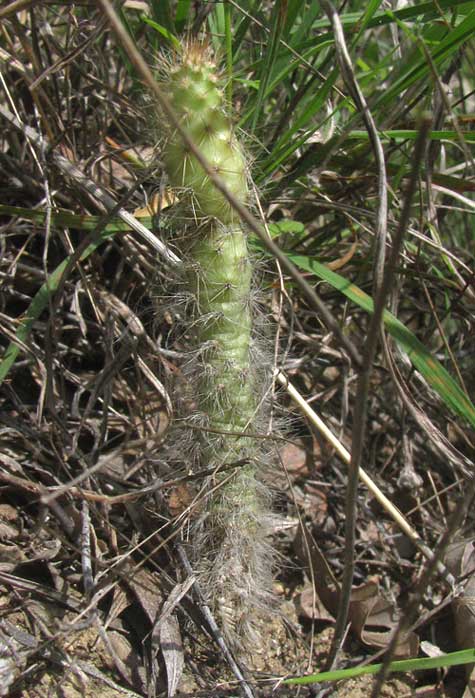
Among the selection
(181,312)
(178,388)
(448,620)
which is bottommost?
(448,620)

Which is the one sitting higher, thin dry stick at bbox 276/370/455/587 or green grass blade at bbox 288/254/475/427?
green grass blade at bbox 288/254/475/427

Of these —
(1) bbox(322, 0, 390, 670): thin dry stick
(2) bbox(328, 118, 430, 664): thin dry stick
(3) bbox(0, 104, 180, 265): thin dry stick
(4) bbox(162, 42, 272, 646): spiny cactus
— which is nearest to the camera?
(2) bbox(328, 118, 430, 664): thin dry stick

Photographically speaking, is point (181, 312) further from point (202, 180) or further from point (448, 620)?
point (448, 620)

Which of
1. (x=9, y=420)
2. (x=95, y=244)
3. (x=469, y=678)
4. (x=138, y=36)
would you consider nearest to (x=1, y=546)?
(x=9, y=420)

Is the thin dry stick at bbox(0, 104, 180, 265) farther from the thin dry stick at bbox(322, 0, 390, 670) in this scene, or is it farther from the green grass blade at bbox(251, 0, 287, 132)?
the thin dry stick at bbox(322, 0, 390, 670)

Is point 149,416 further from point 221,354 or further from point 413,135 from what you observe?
point 413,135

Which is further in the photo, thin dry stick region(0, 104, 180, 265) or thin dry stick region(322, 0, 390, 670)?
thin dry stick region(0, 104, 180, 265)

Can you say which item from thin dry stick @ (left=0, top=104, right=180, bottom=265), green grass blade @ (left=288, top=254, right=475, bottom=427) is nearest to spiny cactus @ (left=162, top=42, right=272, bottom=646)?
thin dry stick @ (left=0, top=104, right=180, bottom=265)
